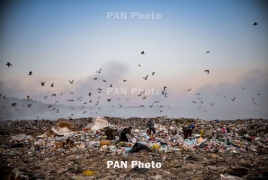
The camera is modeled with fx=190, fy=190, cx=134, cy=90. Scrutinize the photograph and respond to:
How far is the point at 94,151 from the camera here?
6316 mm

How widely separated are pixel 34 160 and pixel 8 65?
4.08 meters

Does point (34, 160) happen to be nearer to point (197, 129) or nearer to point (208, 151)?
point (208, 151)

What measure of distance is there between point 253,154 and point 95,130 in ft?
22.0

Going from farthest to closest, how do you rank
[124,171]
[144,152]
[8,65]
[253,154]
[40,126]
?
[40,126], [8,65], [144,152], [253,154], [124,171]

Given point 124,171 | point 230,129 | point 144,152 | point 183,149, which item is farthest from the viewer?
point 230,129

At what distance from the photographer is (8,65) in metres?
7.47

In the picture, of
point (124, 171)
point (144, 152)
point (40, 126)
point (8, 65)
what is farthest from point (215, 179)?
point (40, 126)

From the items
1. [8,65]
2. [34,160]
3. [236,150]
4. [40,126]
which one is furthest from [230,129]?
[40,126]

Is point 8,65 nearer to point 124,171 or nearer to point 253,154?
point 124,171

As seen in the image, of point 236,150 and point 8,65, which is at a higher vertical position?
point 8,65

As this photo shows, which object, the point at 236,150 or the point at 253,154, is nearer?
the point at 253,154
